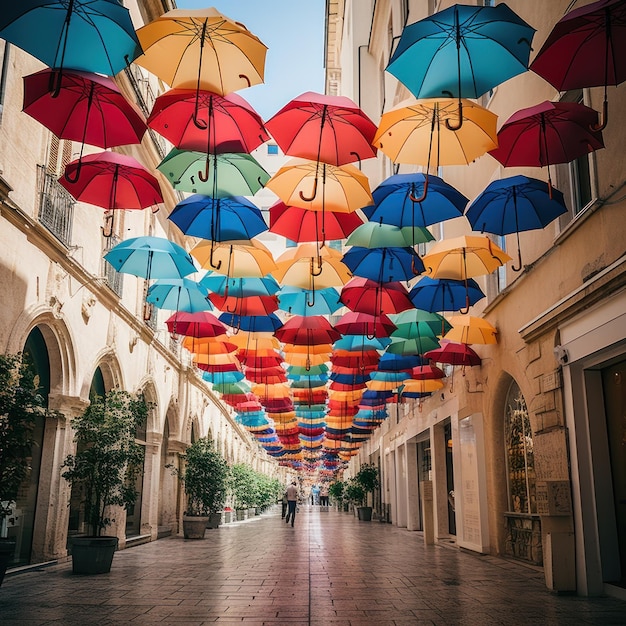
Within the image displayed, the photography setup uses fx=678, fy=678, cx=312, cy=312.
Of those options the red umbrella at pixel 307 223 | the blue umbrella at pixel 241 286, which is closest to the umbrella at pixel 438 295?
the red umbrella at pixel 307 223

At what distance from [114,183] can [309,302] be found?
5.63m

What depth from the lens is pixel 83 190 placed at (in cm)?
969

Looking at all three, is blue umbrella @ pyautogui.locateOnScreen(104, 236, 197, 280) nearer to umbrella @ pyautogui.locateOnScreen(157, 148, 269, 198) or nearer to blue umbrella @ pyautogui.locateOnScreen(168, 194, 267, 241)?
blue umbrella @ pyautogui.locateOnScreen(168, 194, 267, 241)

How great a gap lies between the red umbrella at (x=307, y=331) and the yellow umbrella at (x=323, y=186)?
5082 mm

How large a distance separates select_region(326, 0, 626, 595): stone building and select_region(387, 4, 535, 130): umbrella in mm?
2089

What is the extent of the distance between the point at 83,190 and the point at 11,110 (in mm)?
2428

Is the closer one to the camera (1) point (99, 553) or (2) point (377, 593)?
(2) point (377, 593)

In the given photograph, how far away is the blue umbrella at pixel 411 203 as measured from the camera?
938 centimetres

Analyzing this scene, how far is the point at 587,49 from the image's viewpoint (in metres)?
6.58

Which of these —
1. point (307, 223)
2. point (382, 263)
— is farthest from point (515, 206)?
point (307, 223)

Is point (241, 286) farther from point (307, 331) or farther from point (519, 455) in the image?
point (519, 455)

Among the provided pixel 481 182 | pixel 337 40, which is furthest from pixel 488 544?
pixel 337 40

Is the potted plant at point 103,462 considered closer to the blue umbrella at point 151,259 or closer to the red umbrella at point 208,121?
the blue umbrella at point 151,259

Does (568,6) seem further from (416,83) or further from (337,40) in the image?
(337,40)
